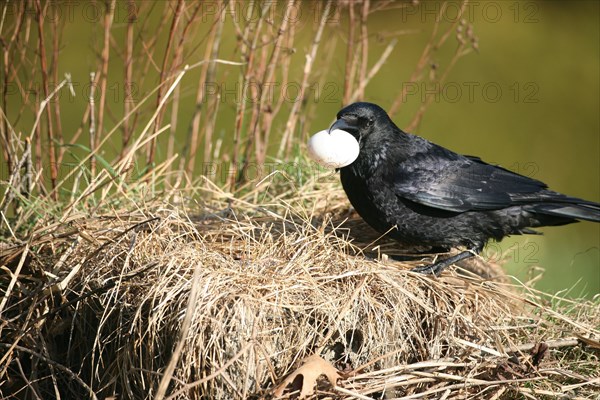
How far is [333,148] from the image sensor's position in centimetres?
340

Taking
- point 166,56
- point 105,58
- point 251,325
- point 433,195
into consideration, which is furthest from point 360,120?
point 105,58

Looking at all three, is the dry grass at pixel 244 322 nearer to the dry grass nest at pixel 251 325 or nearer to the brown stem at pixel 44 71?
the dry grass nest at pixel 251 325

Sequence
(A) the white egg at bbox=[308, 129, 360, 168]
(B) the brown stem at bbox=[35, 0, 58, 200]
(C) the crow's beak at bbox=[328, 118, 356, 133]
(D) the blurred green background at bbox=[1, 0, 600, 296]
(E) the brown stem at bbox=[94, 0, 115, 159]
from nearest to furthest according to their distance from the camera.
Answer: (A) the white egg at bbox=[308, 129, 360, 168], (C) the crow's beak at bbox=[328, 118, 356, 133], (B) the brown stem at bbox=[35, 0, 58, 200], (E) the brown stem at bbox=[94, 0, 115, 159], (D) the blurred green background at bbox=[1, 0, 600, 296]

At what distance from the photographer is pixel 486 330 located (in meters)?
Result: 3.02

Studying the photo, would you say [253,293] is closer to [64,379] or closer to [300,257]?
[300,257]

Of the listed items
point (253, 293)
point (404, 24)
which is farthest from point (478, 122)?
point (253, 293)

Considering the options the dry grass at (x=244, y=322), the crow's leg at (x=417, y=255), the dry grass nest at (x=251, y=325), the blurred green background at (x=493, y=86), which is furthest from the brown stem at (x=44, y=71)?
the blurred green background at (x=493, y=86)

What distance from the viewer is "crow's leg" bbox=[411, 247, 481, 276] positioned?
3422 millimetres

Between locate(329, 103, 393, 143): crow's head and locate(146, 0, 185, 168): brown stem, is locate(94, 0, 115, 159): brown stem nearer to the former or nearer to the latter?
locate(146, 0, 185, 168): brown stem

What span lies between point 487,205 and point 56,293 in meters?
1.96

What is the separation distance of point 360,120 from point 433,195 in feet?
1.58

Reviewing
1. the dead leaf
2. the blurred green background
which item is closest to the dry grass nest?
the dead leaf

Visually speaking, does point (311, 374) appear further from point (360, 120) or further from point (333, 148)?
point (360, 120)

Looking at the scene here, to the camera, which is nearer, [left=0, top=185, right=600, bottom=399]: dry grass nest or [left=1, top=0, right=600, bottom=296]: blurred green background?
[left=0, top=185, right=600, bottom=399]: dry grass nest
